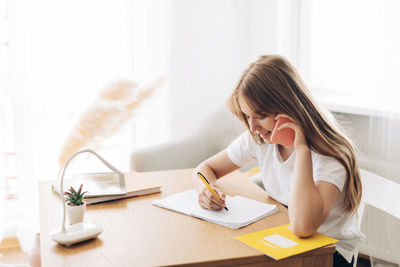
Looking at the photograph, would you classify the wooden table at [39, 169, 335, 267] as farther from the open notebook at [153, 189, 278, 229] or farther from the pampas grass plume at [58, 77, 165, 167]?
the pampas grass plume at [58, 77, 165, 167]

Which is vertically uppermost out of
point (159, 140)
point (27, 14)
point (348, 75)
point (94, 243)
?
point (27, 14)

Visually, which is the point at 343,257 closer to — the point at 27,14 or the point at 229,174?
the point at 229,174

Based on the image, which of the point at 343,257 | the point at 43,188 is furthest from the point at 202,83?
the point at 343,257

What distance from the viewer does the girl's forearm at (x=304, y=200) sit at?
1.27m

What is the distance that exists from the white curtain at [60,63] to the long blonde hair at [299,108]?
1.31 metres

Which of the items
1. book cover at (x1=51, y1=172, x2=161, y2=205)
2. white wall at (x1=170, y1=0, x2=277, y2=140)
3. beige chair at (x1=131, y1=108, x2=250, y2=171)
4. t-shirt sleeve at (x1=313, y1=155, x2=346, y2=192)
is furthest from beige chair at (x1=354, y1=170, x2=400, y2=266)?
white wall at (x1=170, y1=0, x2=277, y2=140)

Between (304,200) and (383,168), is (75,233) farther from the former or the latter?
(383,168)

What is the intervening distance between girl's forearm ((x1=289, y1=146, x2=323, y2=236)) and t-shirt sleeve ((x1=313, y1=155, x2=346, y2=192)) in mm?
52

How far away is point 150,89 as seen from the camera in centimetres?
200

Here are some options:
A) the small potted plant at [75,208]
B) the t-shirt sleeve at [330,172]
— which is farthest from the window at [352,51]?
the small potted plant at [75,208]

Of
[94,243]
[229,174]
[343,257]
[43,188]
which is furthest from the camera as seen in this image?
[229,174]

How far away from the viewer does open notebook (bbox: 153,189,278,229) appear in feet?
4.52

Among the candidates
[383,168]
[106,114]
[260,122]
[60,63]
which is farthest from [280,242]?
[60,63]

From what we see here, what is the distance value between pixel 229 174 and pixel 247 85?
54 centimetres
